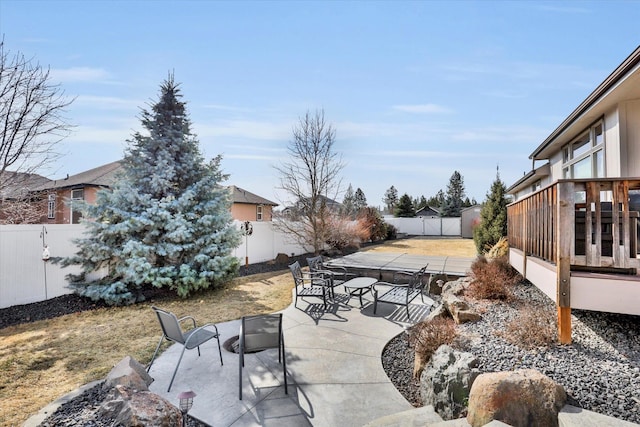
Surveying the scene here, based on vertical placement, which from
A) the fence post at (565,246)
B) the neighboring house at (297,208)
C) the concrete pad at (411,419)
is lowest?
the concrete pad at (411,419)

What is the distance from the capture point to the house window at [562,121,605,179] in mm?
6266

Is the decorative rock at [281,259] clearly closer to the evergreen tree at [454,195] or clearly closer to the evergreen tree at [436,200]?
the evergreen tree at [454,195]

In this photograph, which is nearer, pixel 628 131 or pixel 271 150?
pixel 628 131

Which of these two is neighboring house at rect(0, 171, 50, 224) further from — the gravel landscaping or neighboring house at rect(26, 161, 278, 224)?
the gravel landscaping

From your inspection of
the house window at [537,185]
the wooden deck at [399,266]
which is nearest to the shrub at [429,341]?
the wooden deck at [399,266]

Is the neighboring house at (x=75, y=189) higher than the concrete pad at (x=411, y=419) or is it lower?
higher

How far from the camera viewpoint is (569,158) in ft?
26.6

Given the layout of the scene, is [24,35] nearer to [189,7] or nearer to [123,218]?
[189,7]

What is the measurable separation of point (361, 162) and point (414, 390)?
13475 mm

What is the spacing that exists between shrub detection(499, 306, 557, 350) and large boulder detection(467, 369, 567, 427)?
1.00 meters

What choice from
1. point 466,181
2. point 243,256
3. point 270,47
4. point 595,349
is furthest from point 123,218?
point 466,181

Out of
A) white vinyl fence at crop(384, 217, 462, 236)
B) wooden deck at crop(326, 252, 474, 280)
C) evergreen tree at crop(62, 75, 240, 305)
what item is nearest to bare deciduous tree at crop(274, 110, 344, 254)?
wooden deck at crop(326, 252, 474, 280)

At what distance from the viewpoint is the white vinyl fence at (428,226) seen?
28.2 metres

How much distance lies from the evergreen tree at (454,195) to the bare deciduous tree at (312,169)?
3499cm
